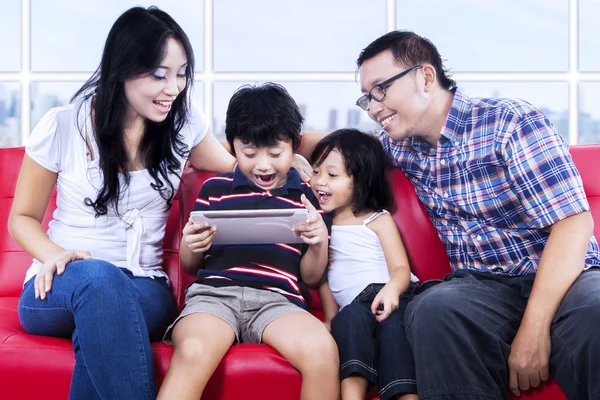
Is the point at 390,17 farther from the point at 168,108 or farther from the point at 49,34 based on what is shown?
the point at 168,108

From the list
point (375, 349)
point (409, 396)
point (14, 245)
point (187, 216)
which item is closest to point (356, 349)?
point (375, 349)

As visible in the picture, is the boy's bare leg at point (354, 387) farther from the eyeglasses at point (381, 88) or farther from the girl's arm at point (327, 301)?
the eyeglasses at point (381, 88)

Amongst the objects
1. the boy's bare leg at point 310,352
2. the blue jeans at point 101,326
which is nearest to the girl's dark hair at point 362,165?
the boy's bare leg at point 310,352

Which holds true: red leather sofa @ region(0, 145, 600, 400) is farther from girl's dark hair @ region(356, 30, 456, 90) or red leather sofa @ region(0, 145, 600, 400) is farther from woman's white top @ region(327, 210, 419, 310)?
girl's dark hair @ region(356, 30, 456, 90)

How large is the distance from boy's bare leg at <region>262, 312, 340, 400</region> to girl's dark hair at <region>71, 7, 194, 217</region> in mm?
574

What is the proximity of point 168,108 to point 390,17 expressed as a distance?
2.42 m

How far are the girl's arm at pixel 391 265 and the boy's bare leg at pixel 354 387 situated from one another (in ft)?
0.62

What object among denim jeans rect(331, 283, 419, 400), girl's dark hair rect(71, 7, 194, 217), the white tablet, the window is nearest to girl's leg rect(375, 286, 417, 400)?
denim jeans rect(331, 283, 419, 400)

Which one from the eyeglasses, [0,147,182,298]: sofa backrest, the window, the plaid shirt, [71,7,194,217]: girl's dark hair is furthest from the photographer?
the window

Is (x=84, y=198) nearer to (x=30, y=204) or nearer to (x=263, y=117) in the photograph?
(x=30, y=204)

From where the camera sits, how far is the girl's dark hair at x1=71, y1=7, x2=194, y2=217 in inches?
78.7

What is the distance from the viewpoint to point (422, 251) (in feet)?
7.30

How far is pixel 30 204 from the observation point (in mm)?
1979

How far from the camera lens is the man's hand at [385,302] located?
6.20 feet
